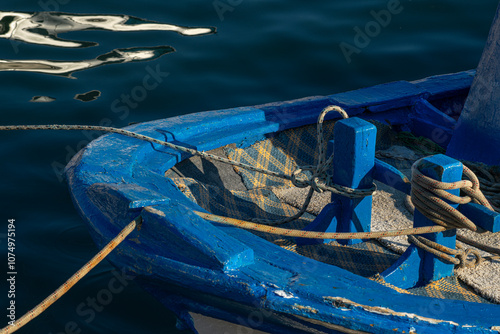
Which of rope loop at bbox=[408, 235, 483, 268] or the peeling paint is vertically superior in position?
the peeling paint

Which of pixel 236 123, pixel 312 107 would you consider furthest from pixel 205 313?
pixel 312 107

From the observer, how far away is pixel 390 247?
3197 mm

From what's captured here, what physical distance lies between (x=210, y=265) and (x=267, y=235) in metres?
0.78

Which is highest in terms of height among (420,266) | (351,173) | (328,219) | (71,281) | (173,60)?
(351,173)

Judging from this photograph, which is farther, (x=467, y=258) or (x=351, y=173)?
(x=467, y=258)

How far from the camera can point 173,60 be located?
233 inches

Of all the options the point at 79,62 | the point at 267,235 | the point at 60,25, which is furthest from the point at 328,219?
the point at 60,25

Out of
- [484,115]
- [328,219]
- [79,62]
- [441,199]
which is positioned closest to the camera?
[441,199]

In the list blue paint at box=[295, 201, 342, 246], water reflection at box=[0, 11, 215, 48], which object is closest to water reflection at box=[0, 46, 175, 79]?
water reflection at box=[0, 11, 215, 48]

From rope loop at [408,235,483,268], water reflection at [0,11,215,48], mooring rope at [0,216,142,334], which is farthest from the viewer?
water reflection at [0,11,215,48]

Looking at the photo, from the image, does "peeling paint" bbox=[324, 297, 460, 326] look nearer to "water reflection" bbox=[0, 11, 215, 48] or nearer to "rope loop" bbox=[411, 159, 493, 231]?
"rope loop" bbox=[411, 159, 493, 231]

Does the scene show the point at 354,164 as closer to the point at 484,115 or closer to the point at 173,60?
the point at 484,115

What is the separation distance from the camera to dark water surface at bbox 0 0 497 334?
15.7 feet

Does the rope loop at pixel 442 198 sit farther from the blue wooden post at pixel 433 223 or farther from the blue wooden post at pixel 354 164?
the blue wooden post at pixel 354 164
